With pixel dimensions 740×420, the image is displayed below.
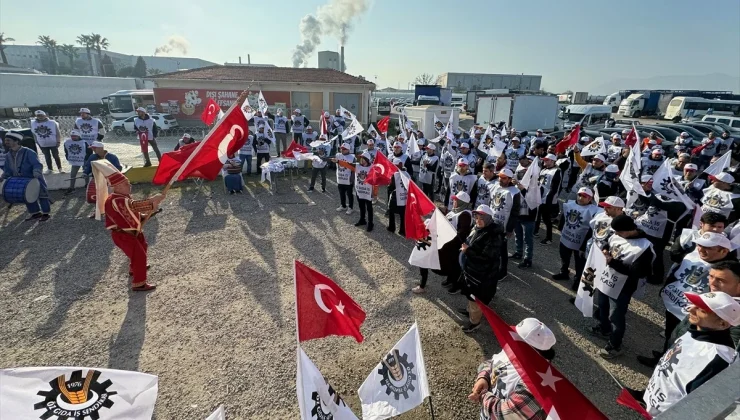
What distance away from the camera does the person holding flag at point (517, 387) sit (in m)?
2.73

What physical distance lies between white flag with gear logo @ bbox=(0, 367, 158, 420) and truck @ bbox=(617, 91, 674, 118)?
196 feet

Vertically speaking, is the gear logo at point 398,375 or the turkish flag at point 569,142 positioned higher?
the turkish flag at point 569,142

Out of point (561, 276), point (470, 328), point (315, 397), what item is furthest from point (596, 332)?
point (315, 397)

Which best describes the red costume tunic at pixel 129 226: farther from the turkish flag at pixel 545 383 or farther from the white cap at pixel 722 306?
the white cap at pixel 722 306

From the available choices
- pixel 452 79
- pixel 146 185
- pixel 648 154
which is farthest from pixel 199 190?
pixel 452 79

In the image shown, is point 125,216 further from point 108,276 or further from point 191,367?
point 191,367

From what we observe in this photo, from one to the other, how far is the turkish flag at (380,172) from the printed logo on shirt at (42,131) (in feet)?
40.0

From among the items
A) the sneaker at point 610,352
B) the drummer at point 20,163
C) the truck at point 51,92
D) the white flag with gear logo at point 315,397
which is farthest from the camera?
the truck at point 51,92

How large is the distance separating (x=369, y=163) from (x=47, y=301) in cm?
725

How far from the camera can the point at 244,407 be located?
4.48 m

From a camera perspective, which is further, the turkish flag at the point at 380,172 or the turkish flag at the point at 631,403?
the turkish flag at the point at 380,172

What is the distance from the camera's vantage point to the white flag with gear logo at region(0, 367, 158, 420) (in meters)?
2.46

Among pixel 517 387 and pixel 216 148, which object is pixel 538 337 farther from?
pixel 216 148

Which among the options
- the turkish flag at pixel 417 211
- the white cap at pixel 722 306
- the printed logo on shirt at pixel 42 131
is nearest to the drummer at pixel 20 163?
the printed logo on shirt at pixel 42 131
